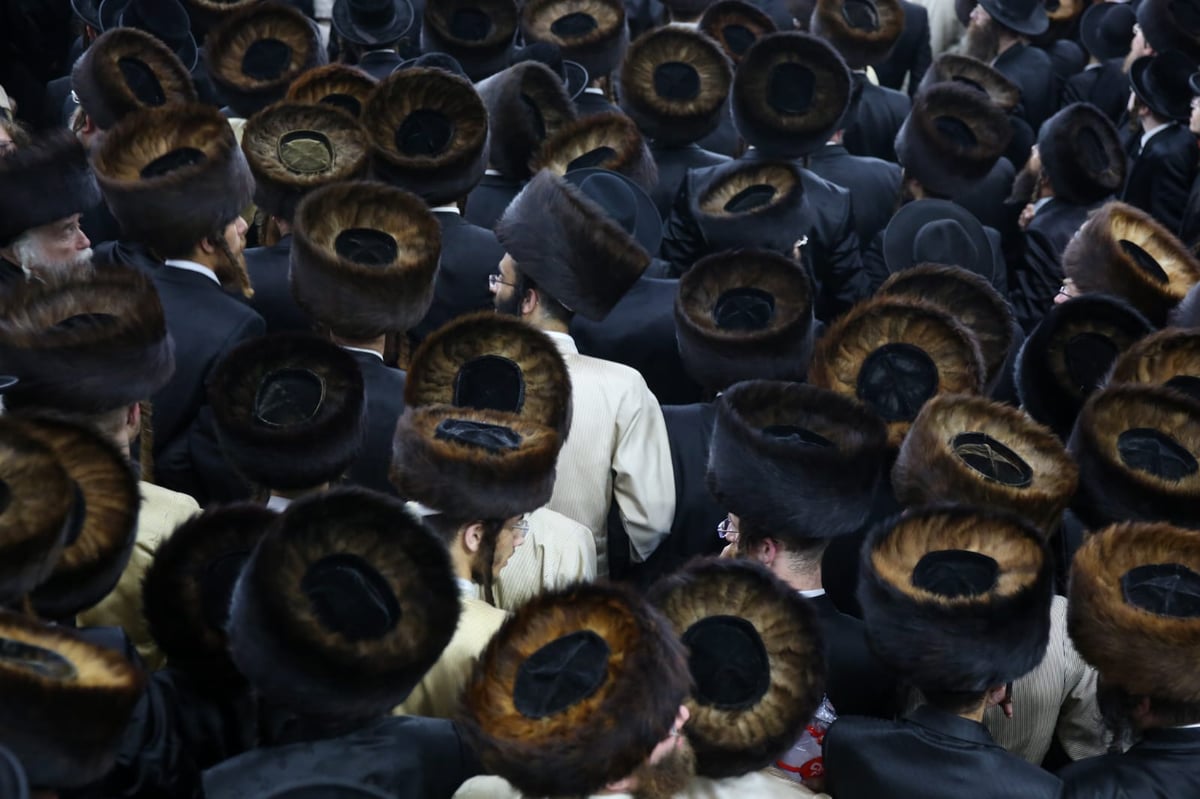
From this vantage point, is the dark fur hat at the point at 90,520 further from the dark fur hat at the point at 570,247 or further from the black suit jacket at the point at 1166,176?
the black suit jacket at the point at 1166,176

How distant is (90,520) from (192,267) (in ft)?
6.18

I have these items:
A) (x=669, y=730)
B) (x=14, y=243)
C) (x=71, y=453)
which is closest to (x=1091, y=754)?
(x=669, y=730)

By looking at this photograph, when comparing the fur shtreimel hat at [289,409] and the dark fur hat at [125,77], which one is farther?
the dark fur hat at [125,77]

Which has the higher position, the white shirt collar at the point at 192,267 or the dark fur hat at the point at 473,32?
the white shirt collar at the point at 192,267

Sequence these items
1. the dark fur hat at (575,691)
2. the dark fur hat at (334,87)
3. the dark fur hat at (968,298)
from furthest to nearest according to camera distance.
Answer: the dark fur hat at (334,87), the dark fur hat at (968,298), the dark fur hat at (575,691)

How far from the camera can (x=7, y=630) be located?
9.48ft

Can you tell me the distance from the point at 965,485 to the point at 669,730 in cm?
159

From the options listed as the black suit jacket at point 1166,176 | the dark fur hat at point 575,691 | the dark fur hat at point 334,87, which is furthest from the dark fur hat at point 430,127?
the black suit jacket at point 1166,176

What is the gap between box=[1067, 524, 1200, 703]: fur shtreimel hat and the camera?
145 inches

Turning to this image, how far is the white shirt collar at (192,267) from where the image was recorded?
5250mm

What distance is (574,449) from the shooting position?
497cm

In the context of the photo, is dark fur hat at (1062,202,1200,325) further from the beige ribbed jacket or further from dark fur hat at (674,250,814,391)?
the beige ribbed jacket

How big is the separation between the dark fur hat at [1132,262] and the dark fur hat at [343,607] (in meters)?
3.41

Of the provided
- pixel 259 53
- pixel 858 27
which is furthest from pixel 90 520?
pixel 858 27
